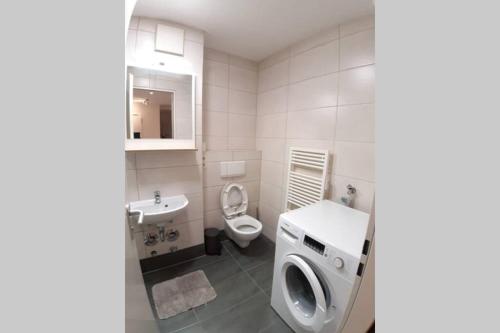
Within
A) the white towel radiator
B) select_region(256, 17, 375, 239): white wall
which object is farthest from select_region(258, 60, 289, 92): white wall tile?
the white towel radiator

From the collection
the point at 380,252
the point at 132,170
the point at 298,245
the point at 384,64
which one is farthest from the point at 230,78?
the point at 380,252

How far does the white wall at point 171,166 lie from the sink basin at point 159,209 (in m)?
0.06

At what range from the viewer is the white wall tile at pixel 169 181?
1.70 m

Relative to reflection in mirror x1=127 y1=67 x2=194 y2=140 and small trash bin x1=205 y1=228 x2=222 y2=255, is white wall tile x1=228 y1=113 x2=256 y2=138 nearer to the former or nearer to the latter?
reflection in mirror x1=127 y1=67 x2=194 y2=140

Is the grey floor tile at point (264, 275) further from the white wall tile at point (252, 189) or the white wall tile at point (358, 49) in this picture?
the white wall tile at point (358, 49)

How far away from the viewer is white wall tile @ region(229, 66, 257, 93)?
7.22ft

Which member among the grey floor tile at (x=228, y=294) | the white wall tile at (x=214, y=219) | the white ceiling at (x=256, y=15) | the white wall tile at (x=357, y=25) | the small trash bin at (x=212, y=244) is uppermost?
the white ceiling at (x=256, y=15)

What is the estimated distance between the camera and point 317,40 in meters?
1.69

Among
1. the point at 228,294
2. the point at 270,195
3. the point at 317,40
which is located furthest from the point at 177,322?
the point at 317,40

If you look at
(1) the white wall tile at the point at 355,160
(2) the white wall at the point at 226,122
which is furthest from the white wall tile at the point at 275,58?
(1) the white wall tile at the point at 355,160

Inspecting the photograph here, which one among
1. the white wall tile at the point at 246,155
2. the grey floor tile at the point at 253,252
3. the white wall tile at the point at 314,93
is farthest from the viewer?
the white wall tile at the point at 246,155

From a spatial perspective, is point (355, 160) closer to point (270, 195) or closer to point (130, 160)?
point (270, 195)

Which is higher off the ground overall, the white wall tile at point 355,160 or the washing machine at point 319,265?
the white wall tile at point 355,160

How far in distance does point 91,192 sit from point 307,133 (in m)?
1.84
